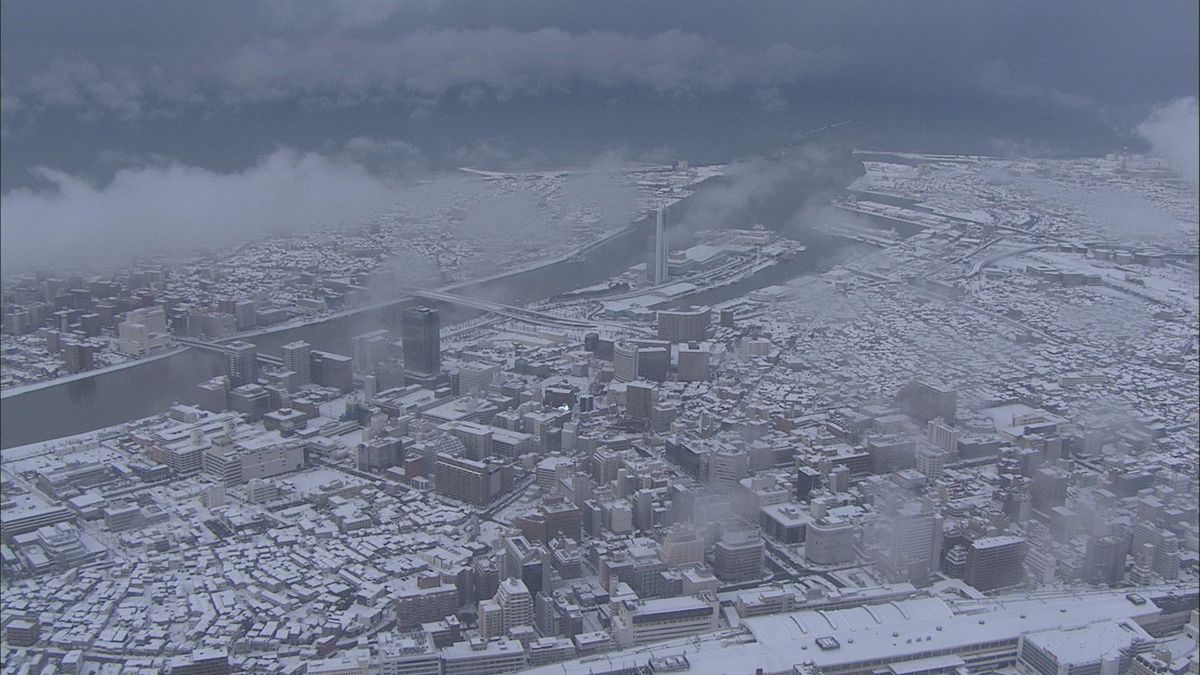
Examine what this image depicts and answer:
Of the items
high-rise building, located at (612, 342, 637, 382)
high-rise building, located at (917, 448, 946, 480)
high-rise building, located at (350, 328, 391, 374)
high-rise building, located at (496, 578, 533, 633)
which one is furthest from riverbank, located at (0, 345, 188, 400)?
high-rise building, located at (917, 448, 946, 480)

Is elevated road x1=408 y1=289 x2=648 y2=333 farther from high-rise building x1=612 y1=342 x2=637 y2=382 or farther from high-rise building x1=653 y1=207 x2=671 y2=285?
high-rise building x1=653 y1=207 x2=671 y2=285

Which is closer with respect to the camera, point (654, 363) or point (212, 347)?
point (654, 363)

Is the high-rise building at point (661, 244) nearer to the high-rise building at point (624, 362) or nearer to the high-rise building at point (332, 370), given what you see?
the high-rise building at point (624, 362)

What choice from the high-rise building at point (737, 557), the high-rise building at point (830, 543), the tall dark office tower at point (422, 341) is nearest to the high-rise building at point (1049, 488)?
the high-rise building at point (830, 543)

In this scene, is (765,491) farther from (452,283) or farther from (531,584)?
(452,283)

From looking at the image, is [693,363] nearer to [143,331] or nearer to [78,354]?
[143,331]

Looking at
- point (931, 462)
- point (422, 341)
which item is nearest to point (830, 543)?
point (931, 462)
